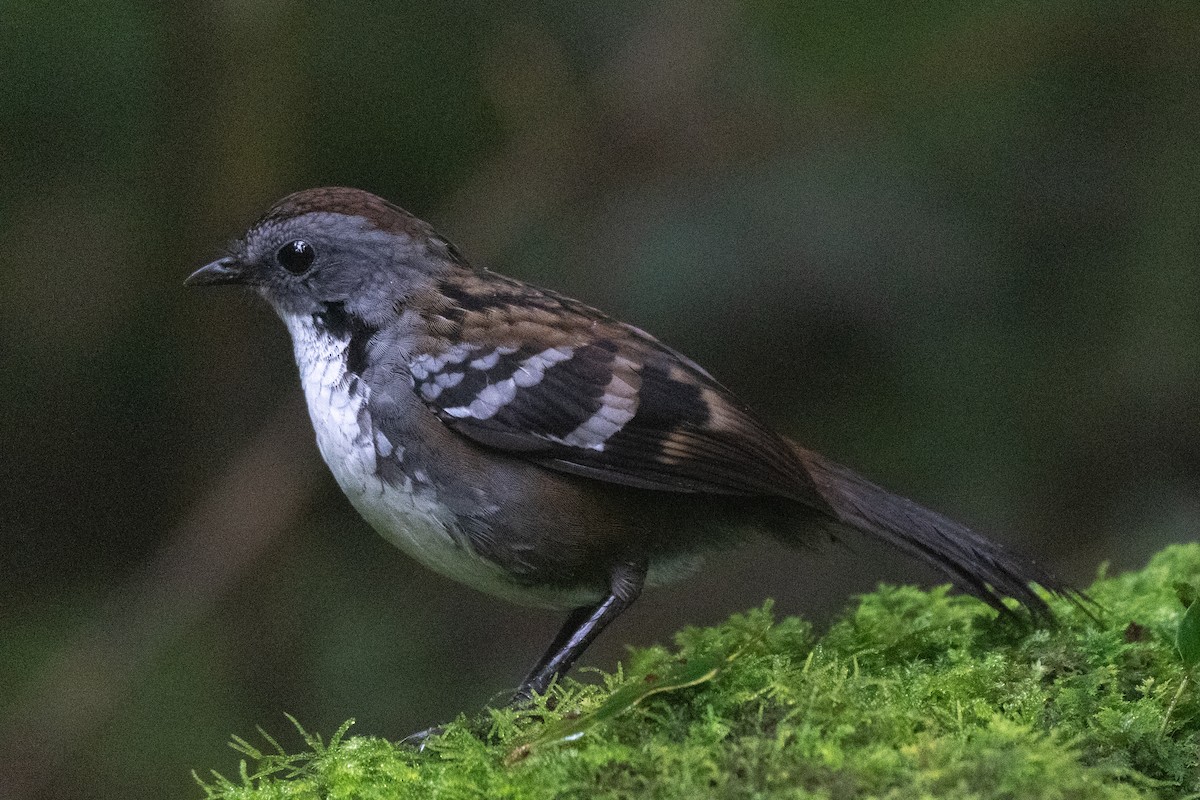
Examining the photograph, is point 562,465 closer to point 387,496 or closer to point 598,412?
point 598,412

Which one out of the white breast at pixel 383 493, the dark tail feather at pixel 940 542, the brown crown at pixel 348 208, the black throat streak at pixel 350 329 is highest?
the dark tail feather at pixel 940 542

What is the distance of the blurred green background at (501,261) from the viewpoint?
19.0 feet

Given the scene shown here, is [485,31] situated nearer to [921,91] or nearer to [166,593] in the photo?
[921,91]

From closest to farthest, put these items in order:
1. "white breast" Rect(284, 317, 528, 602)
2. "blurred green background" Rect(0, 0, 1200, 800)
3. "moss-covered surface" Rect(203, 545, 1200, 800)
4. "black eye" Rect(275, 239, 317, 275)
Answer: "moss-covered surface" Rect(203, 545, 1200, 800)
"white breast" Rect(284, 317, 528, 602)
"black eye" Rect(275, 239, 317, 275)
"blurred green background" Rect(0, 0, 1200, 800)

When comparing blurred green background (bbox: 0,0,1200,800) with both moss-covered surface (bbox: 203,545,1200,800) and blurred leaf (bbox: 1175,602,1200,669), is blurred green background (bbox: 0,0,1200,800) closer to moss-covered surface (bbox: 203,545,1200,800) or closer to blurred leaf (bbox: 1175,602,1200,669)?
moss-covered surface (bbox: 203,545,1200,800)

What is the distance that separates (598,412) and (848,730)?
4.54 feet

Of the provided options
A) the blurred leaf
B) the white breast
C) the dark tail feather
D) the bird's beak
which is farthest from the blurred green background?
the blurred leaf

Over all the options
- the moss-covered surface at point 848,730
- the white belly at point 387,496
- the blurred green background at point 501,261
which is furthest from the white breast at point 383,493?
the blurred green background at point 501,261

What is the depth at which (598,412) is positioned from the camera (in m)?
3.49

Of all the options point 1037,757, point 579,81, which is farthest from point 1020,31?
point 1037,757

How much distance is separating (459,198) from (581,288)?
81cm

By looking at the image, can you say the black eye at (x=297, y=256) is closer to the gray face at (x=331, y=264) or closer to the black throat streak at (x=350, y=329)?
the gray face at (x=331, y=264)

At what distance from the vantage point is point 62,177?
5.99m

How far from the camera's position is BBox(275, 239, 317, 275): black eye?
393 centimetres
